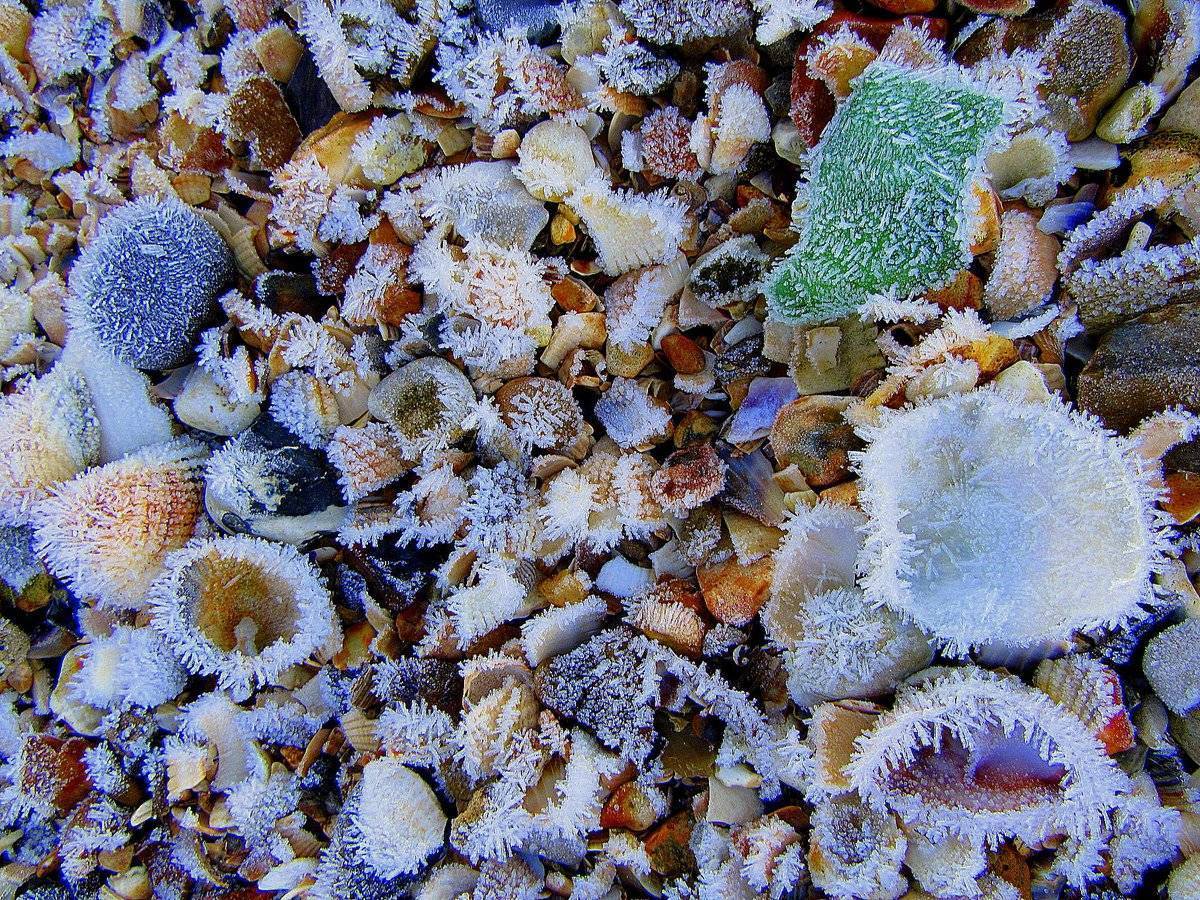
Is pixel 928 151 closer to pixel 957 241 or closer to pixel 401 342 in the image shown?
pixel 957 241

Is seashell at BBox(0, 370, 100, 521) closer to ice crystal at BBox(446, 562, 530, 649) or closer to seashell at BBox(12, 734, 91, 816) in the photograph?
seashell at BBox(12, 734, 91, 816)

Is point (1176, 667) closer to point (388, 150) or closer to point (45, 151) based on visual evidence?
point (388, 150)

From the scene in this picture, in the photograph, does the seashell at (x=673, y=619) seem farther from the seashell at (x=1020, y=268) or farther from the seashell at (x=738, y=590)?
the seashell at (x=1020, y=268)

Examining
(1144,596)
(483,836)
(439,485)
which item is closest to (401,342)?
(439,485)

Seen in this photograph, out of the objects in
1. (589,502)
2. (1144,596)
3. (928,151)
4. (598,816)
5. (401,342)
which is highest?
(928,151)

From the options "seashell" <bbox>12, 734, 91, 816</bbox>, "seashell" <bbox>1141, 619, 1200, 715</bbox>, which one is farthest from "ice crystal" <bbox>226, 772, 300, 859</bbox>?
"seashell" <bbox>1141, 619, 1200, 715</bbox>

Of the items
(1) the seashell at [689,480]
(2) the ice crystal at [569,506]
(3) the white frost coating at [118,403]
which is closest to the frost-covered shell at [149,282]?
(3) the white frost coating at [118,403]

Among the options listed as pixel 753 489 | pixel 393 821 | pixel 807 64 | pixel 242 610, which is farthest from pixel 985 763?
pixel 242 610
